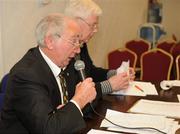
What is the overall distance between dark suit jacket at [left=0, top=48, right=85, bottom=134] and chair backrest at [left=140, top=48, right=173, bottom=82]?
282cm

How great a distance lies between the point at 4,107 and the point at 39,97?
0.86 ft

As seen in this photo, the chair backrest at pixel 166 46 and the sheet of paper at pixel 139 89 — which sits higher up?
the sheet of paper at pixel 139 89

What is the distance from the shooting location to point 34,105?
1554mm

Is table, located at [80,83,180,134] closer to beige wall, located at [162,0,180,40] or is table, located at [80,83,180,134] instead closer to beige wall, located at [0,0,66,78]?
beige wall, located at [0,0,66,78]

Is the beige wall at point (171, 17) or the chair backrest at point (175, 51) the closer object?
the chair backrest at point (175, 51)

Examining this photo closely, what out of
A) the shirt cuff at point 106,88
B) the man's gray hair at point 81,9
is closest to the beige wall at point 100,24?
the man's gray hair at point 81,9

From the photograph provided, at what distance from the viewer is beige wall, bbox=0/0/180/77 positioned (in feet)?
10.3

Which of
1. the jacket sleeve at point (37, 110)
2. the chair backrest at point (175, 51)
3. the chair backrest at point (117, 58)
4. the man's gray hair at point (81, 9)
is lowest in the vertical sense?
the chair backrest at point (175, 51)

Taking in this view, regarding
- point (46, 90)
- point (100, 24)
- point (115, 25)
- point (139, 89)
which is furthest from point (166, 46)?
point (46, 90)

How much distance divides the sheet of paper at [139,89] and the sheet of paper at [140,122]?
475mm

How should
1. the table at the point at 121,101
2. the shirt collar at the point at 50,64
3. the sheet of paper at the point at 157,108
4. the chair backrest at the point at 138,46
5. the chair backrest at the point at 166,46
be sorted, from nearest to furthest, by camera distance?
the shirt collar at the point at 50,64 < the table at the point at 121,101 < the sheet of paper at the point at 157,108 < the chair backrest at the point at 138,46 < the chair backrest at the point at 166,46

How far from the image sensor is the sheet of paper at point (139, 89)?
8.16 feet

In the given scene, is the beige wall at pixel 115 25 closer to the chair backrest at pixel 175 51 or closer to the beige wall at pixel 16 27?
the chair backrest at pixel 175 51

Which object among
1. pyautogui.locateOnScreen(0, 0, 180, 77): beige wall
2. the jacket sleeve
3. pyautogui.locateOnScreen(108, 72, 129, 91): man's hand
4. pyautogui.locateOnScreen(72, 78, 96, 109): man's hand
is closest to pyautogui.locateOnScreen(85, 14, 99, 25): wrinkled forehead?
pyautogui.locateOnScreen(108, 72, 129, 91): man's hand
